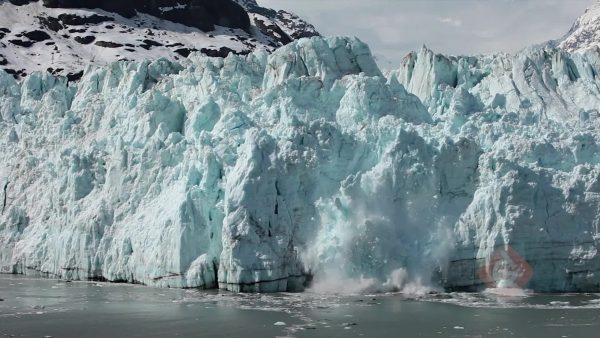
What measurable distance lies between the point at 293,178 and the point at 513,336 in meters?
8.40

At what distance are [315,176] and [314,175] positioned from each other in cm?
4

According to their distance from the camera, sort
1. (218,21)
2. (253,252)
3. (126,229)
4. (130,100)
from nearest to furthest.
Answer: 1. (253,252)
2. (126,229)
3. (130,100)
4. (218,21)

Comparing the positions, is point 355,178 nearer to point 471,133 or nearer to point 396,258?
point 396,258

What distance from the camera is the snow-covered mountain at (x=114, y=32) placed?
6775 cm

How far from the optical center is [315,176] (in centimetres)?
2130

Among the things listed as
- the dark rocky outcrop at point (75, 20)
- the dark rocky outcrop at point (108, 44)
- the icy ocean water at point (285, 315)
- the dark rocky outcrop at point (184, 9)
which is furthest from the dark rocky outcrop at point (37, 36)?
the icy ocean water at point (285, 315)

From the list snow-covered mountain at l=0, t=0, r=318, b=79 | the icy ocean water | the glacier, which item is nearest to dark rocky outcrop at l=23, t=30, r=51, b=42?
snow-covered mountain at l=0, t=0, r=318, b=79

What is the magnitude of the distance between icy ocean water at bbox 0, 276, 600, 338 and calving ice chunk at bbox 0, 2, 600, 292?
3.34 feet

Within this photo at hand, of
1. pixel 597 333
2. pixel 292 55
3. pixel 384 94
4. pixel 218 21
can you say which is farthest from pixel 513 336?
pixel 218 21

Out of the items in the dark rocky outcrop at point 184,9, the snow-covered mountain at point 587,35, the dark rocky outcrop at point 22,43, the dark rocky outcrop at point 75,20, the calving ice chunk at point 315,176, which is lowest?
the calving ice chunk at point 315,176

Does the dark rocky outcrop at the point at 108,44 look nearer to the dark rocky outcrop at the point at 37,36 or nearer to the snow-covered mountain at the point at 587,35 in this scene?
the dark rocky outcrop at the point at 37,36

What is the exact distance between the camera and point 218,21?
8312cm

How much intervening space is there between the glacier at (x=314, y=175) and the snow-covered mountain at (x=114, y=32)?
38.7m

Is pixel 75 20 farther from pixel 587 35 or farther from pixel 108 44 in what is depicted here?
pixel 587 35
